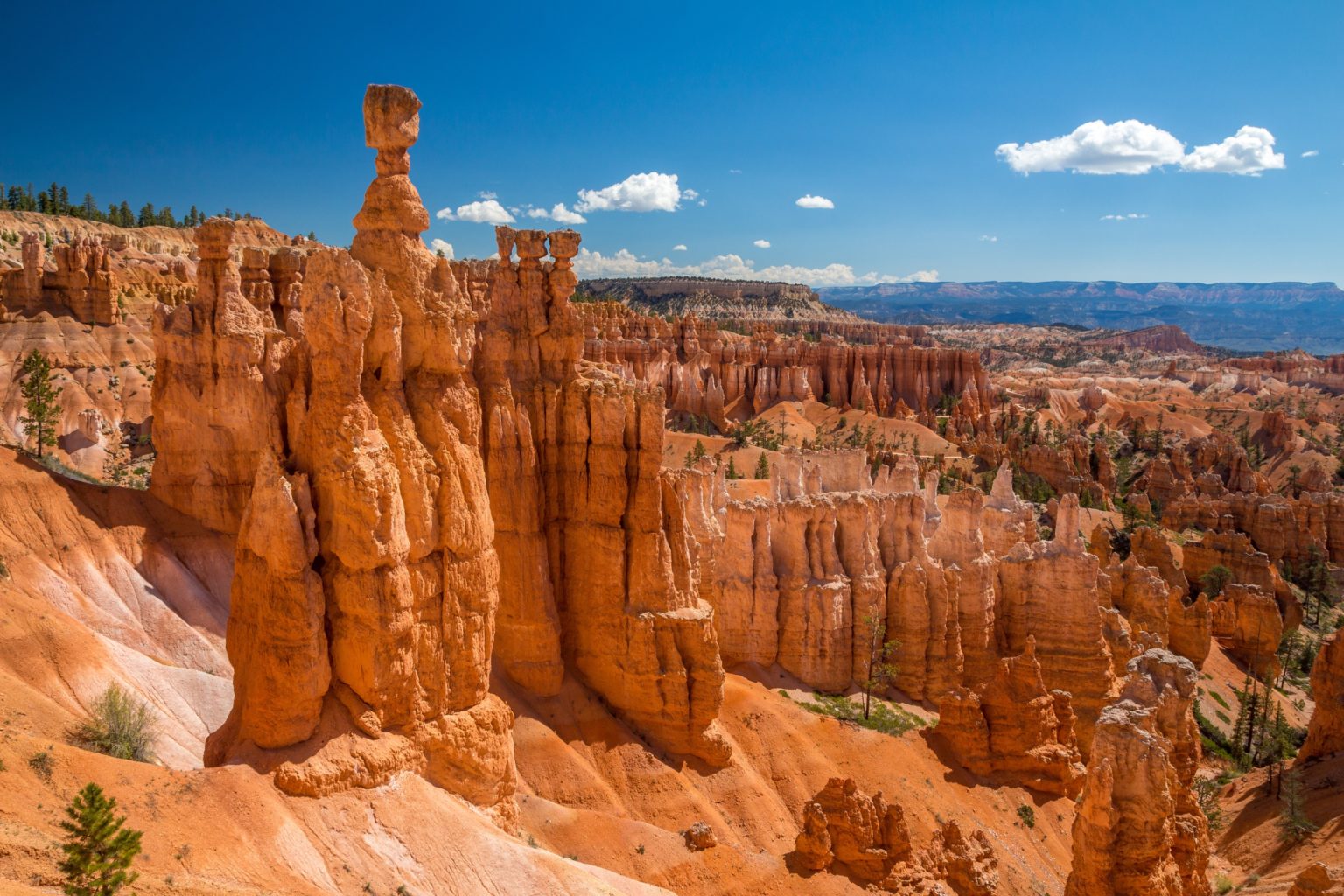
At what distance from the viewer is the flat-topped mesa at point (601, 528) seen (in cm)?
2334

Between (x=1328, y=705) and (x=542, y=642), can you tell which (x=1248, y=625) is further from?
(x=542, y=642)

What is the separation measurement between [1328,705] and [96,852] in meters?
36.2

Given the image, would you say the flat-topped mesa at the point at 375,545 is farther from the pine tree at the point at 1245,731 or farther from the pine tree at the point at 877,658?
the pine tree at the point at 1245,731

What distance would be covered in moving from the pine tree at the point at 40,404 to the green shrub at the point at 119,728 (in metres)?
19.5

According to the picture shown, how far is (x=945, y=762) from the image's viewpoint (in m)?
28.2

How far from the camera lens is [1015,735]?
28.1 m

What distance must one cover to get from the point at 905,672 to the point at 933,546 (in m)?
6.00

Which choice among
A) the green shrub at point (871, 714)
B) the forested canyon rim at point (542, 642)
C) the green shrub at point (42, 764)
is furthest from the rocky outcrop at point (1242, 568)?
the green shrub at point (42, 764)

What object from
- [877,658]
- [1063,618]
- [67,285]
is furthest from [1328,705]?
[67,285]

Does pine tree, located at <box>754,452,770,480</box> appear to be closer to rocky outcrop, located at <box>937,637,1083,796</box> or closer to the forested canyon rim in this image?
the forested canyon rim

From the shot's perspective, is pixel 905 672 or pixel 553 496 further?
pixel 905 672

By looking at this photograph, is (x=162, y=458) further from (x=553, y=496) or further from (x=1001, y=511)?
(x=1001, y=511)

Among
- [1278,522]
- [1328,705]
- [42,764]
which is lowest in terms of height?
[1278,522]

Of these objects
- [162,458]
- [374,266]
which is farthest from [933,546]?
[162,458]
